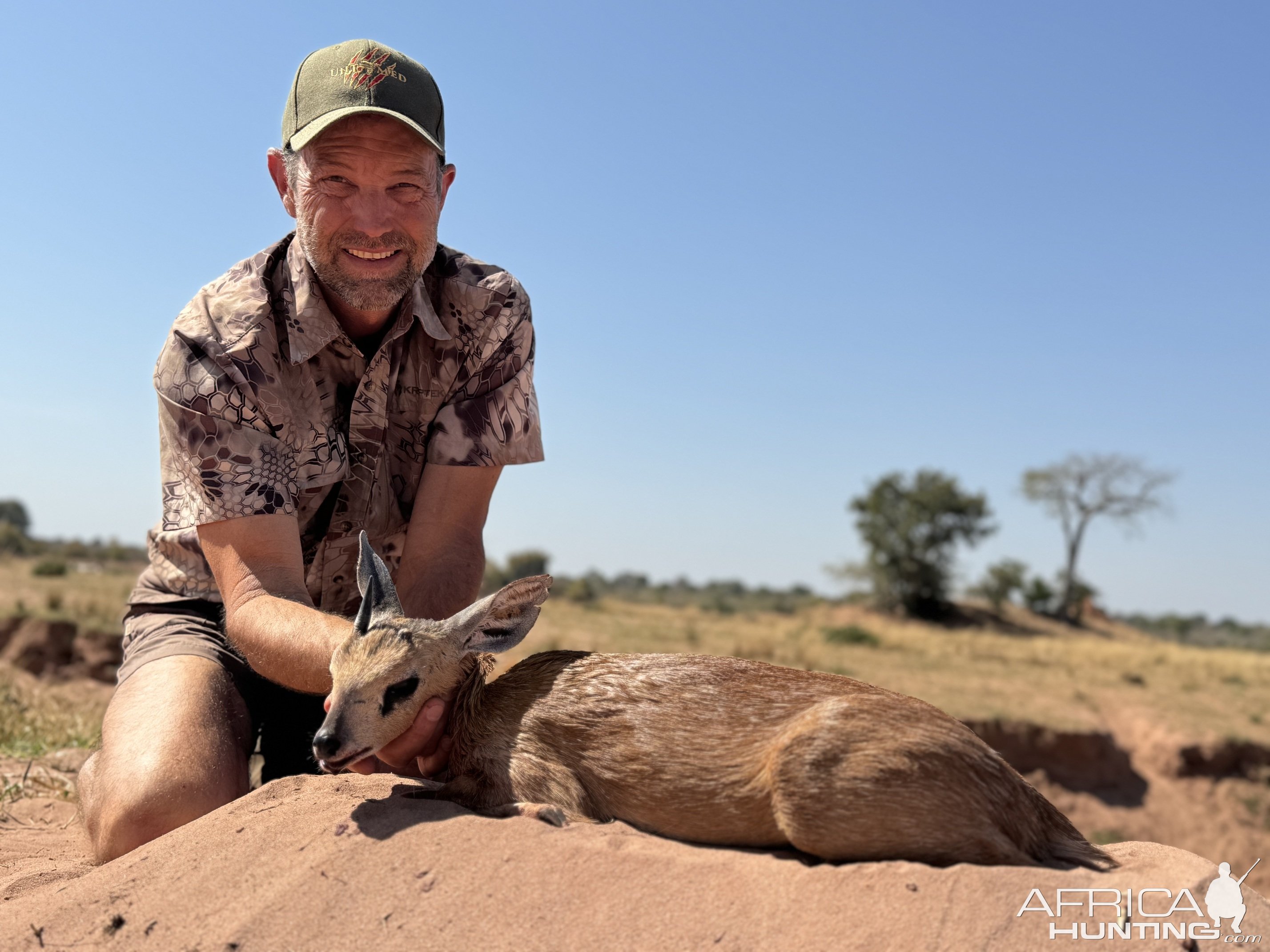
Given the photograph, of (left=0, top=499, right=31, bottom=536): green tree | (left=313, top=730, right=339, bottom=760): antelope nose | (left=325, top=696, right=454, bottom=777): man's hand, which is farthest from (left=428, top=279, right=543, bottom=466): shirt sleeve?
(left=0, top=499, right=31, bottom=536): green tree

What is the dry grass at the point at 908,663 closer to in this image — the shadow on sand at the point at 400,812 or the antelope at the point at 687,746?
the shadow on sand at the point at 400,812

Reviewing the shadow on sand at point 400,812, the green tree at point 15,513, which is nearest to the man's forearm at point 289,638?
the shadow on sand at point 400,812

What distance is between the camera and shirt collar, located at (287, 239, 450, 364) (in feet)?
16.2

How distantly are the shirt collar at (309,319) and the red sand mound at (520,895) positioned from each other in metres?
2.34

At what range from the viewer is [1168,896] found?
3084mm

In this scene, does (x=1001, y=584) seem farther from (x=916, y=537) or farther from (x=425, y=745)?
(x=425, y=745)

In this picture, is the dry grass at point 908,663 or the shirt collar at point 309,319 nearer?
the shirt collar at point 309,319

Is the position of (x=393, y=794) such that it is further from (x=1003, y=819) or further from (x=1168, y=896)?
(x=1168, y=896)

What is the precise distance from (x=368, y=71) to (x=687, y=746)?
341cm

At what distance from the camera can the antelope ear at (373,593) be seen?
12.5ft

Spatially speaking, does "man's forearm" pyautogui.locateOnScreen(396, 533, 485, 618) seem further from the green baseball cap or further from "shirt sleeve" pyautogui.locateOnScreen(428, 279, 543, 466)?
the green baseball cap

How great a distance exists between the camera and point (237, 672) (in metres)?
5.38

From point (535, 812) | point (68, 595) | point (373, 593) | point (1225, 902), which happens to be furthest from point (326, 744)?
point (68, 595)

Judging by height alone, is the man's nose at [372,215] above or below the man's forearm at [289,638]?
above
